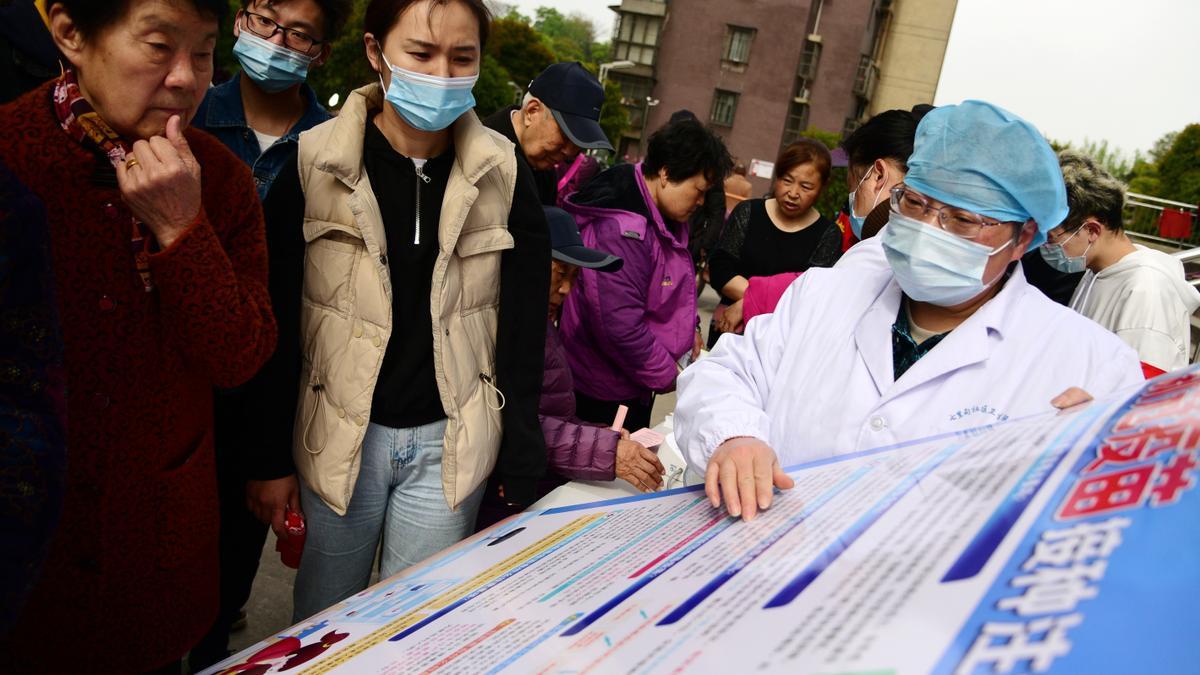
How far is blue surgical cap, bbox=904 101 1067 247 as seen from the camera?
5.21 ft

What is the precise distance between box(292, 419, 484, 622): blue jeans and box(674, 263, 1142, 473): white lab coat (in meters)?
0.75

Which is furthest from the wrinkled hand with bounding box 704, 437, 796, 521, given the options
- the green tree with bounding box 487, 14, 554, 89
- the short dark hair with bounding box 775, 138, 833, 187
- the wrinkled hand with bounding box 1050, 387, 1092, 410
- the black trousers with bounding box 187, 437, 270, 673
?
the green tree with bounding box 487, 14, 554, 89

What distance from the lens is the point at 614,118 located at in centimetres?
3688

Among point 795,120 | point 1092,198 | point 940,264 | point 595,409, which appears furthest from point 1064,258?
point 795,120

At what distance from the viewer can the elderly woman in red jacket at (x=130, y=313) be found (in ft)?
4.41

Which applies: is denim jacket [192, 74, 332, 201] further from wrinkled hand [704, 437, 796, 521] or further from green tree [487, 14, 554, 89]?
green tree [487, 14, 554, 89]

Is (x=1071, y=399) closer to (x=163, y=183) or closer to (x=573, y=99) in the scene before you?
(x=163, y=183)

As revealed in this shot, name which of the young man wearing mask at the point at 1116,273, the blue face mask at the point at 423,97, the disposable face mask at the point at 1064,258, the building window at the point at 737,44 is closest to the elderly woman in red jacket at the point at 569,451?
the blue face mask at the point at 423,97

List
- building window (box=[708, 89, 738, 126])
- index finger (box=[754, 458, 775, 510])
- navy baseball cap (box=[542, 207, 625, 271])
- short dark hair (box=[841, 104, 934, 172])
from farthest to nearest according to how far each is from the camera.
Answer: building window (box=[708, 89, 738, 126]), short dark hair (box=[841, 104, 934, 172]), navy baseball cap (box=[542, 207, 625, 271]), index finger (box=[754, 458, 775, 510])

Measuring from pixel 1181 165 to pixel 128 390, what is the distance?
2849 centimetres

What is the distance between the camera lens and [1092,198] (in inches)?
138

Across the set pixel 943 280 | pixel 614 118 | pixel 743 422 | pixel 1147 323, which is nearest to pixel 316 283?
pixel 743 422

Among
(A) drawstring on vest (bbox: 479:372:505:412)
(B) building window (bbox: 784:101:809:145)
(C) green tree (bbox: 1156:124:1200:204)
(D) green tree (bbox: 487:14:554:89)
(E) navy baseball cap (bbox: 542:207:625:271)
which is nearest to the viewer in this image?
(A) drawstring on vest (bbox: 479:372:505:412)

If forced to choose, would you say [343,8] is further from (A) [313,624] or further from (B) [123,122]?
(A) [313,624]
